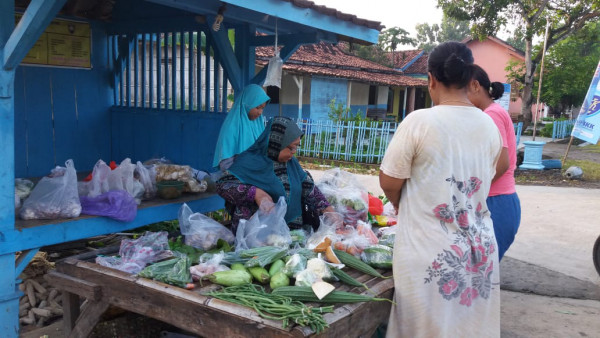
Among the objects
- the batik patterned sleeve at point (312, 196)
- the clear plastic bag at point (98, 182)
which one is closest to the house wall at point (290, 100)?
the clear plastic bag at point (98, 182)

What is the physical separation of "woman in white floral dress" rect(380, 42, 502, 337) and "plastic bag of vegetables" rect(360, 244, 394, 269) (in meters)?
0.55

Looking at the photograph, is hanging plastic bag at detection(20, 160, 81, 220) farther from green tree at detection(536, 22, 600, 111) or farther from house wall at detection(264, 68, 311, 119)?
green tree at detection(536, 22, 600, 111)

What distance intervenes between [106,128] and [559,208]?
24.5 ft

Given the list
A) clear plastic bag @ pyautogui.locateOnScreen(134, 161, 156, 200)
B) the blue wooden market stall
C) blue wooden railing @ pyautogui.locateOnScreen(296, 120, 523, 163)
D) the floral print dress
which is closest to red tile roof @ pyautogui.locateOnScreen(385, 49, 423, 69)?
blue wooden railing @ pyautogui.locateOnScreen(296, 120, 523, 163)

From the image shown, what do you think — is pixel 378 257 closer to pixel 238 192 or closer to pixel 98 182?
pixel 238 192

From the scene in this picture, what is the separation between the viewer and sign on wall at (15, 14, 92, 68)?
5066 millimetres

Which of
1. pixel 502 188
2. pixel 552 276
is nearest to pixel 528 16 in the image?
pixel 552 276

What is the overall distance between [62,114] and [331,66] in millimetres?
15396

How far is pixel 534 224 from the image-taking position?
7.43 metres

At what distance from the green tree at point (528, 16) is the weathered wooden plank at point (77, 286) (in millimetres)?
19311

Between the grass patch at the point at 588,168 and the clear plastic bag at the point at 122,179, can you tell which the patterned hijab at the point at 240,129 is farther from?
the grass patch at the point at 588,168

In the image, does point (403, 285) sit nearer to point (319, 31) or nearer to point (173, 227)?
point (319, 31)

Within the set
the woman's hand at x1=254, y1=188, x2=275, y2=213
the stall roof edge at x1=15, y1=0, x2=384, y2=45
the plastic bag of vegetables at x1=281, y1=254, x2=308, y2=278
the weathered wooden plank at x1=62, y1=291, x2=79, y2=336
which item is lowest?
the weathered wooden plank at x1=62, y1=291, x2=79, y2=336

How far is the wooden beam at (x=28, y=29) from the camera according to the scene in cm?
288
